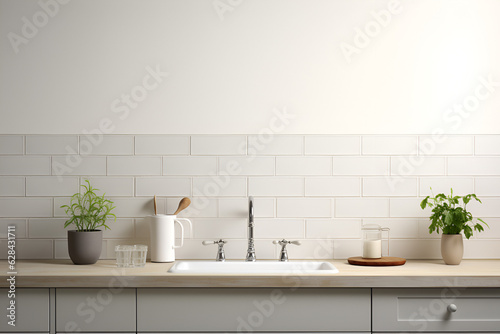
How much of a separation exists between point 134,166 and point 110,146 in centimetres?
15

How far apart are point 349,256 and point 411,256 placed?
0.97ft

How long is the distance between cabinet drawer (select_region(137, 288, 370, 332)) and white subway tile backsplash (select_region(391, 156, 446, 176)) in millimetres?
769

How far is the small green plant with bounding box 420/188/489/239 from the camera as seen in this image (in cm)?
235

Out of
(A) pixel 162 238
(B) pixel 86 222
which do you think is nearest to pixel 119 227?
(B) pixel 86 222

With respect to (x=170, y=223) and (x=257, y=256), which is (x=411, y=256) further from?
(x=170, y=223)

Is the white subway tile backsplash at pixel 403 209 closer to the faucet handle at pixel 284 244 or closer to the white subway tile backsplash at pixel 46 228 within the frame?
the faucet handle at pixel 284 244

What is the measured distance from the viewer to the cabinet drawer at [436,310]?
6.66ft

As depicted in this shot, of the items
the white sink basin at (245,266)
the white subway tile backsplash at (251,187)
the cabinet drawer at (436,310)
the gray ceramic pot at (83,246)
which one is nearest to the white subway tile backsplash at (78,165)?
the white subway tile backsplash at (251,187)

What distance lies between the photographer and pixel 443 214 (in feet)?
7.83

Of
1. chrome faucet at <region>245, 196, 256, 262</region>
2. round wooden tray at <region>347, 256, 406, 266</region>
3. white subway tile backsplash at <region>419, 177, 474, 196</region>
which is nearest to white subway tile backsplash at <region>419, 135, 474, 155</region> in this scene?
white subway tile backsplash at <region>419, 177, 474, 196</region>

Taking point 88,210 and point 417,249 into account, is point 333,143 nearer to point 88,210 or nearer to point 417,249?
point 417,249

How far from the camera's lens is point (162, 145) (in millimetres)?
2574

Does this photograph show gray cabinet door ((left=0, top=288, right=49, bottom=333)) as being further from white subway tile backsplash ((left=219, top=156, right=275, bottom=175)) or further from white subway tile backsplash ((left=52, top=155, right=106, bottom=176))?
Answer: white subway tile backsplash ((left=219, top=156, right=275, bottom=175))

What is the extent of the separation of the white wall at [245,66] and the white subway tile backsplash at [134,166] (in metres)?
0.14
